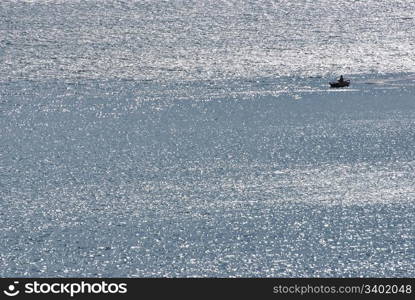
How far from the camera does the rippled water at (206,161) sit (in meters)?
11.5

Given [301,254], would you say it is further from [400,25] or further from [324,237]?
[400,25]

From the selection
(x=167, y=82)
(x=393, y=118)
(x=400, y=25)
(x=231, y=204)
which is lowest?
(x=400, y=25)

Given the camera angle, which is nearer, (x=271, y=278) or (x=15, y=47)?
(x=271, y=278)

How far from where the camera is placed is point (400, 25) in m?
43.4

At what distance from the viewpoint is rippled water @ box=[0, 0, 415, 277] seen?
11.5 meters

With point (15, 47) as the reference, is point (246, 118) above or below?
above

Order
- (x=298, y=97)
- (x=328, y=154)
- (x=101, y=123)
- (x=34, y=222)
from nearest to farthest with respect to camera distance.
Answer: (x=34, y=222) → (x=328, y=154) → (x=101, y=123) → (x=298, y=97)

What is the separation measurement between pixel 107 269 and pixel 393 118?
1056 cm

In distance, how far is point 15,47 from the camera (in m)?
35.2

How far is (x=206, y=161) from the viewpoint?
54.1 ft

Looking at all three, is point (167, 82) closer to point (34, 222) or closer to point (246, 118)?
point (246, 118)

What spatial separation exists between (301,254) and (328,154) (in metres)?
5.72

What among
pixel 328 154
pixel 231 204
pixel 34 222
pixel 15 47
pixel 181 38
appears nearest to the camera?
pixel 34 222

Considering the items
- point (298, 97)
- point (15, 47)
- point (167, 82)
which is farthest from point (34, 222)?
point (15, 47)
